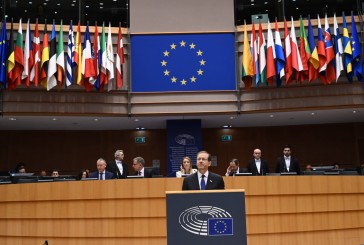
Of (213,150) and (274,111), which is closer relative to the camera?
(274,111)

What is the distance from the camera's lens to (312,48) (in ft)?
49.5

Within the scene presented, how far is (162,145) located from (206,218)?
13822mm

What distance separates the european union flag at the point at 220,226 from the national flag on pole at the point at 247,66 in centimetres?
1039

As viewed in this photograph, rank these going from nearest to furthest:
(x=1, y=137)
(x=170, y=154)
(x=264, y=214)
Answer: (x=264, y=214) → (x=170, y=154) → (x=1, y=137)

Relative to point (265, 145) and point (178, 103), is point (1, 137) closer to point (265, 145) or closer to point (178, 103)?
point (178, 103)

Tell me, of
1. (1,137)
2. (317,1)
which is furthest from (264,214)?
(1,137)

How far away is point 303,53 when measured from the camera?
49.6 ft

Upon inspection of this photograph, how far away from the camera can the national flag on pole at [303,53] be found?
15016 mm

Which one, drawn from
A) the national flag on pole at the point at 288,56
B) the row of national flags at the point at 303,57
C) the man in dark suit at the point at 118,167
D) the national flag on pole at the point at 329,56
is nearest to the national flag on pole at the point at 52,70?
the man in dark suit at the point at 118,167

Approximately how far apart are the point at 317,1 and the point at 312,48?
6.94 feet

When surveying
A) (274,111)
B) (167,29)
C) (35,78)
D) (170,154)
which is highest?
(167,29)

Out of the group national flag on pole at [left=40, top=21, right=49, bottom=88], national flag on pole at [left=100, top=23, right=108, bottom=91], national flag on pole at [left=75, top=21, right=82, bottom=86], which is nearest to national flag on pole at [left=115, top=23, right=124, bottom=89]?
national flag on pole at [left=100, top=23, right=108, bottom=91]

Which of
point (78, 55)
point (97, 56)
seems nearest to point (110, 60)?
point (97, 56)

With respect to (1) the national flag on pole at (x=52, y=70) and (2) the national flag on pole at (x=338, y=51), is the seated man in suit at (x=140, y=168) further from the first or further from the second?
(2) the national flag on pole at (x=338, y=51)
